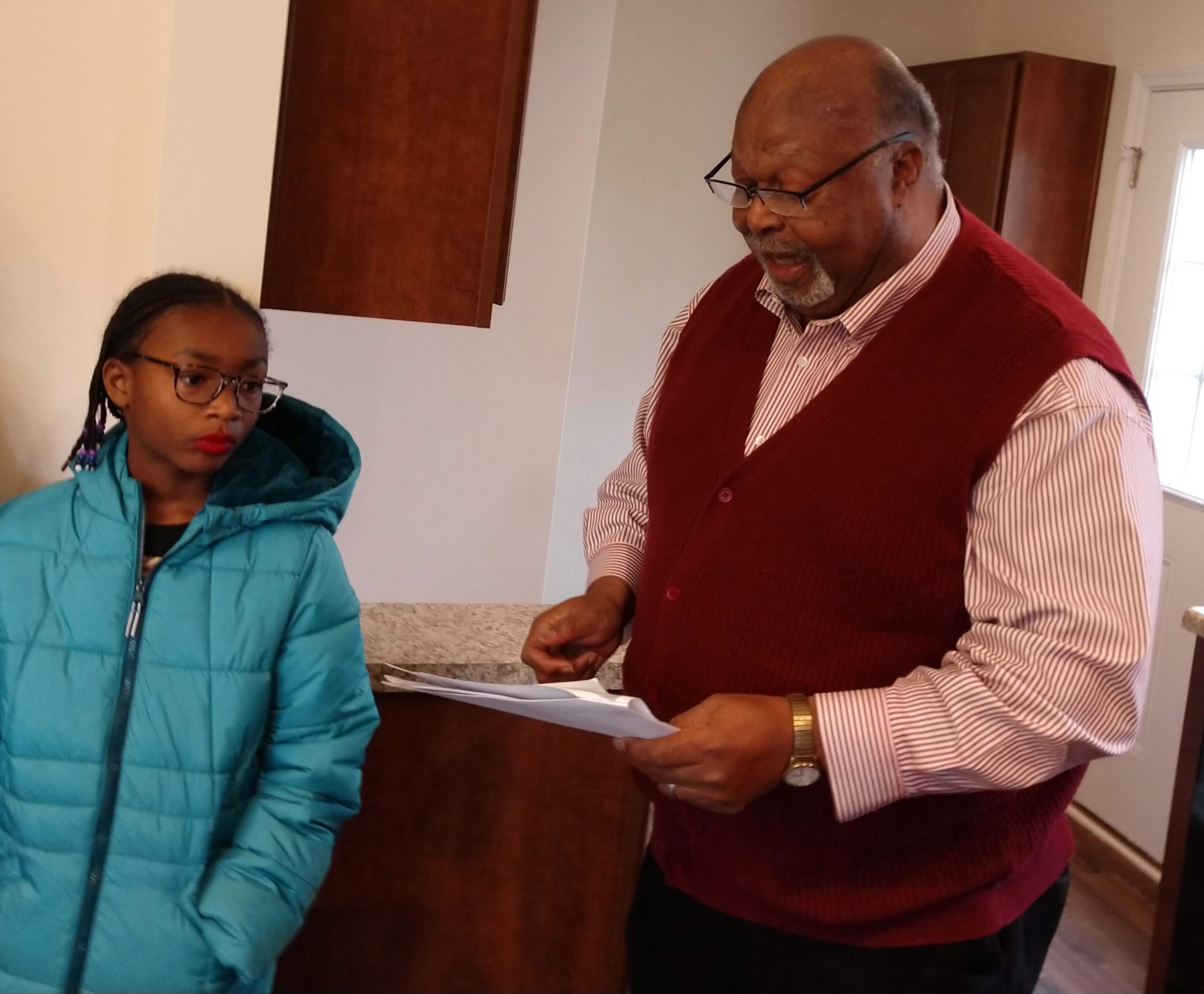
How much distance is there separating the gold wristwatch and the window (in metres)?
2.88

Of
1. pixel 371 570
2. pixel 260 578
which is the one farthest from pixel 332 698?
pixel 371 570

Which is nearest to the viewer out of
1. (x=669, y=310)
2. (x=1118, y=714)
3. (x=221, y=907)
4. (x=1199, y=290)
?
(x=1118, y=714)

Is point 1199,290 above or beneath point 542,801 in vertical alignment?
above

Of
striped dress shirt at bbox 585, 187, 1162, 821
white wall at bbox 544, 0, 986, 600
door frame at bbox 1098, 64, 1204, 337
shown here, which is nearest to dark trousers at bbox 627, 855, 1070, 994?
striped dress shirt at bbox 585, 187, 1162, 821

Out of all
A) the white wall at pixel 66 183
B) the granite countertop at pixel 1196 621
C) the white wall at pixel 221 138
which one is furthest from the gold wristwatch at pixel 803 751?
the granite countertop at pixel 1196 621

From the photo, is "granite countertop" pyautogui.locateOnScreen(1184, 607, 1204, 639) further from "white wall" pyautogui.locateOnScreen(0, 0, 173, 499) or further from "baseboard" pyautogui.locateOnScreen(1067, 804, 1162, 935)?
"white wall" pyautogui.locateOnScreen(0, 0, 173, 499)

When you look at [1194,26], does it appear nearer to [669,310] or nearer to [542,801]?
[669,310]

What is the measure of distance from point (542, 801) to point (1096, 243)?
10.1 ft

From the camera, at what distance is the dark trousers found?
127cm

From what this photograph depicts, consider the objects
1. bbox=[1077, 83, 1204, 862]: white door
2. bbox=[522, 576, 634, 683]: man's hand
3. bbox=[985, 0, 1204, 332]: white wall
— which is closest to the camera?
bbox=[522, 576, 634, 683]: man's hand

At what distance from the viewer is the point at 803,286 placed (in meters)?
1.29

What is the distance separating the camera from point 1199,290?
12.3 ft

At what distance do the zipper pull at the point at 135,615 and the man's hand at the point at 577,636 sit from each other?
41cm

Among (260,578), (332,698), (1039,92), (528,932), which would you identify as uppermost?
(1039,92)
